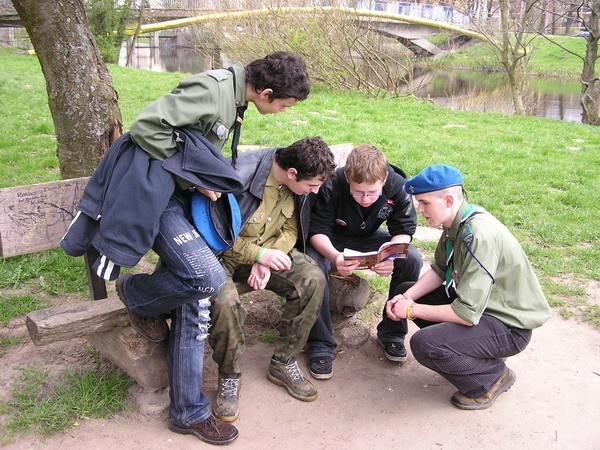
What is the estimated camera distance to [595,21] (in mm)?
14555

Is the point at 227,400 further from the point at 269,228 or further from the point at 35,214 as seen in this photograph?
the point at 35,214

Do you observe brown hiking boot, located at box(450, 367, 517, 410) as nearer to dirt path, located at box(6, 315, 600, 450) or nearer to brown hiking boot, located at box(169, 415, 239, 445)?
dirt path, located at box(6, 315, 600, 450)

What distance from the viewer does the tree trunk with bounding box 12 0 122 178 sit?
12.3ft

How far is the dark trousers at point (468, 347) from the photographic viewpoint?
2.74 m

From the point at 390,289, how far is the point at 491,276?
83 centimetres

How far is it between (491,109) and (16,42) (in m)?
22.7

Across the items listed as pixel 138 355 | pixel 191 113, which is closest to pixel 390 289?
pixel 138 355

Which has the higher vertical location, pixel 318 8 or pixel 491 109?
pixel 318 8

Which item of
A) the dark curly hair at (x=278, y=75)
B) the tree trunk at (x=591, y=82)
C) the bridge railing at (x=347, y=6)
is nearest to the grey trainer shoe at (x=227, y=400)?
the dark curly hair at (x=278, y=75)

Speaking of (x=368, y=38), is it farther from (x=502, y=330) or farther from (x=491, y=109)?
(x=502, y=330)

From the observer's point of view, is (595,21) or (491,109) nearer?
(595,21)

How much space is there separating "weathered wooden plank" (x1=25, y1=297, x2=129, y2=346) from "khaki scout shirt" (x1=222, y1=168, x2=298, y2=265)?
1.94 feet

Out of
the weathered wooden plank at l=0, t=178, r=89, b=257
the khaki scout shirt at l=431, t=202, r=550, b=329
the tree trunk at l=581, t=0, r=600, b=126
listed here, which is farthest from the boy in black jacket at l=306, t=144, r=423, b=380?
the tree trunk at l=581, t=0, r=600, b=126

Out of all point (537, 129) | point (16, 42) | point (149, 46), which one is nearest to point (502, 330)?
point (537, 129)
